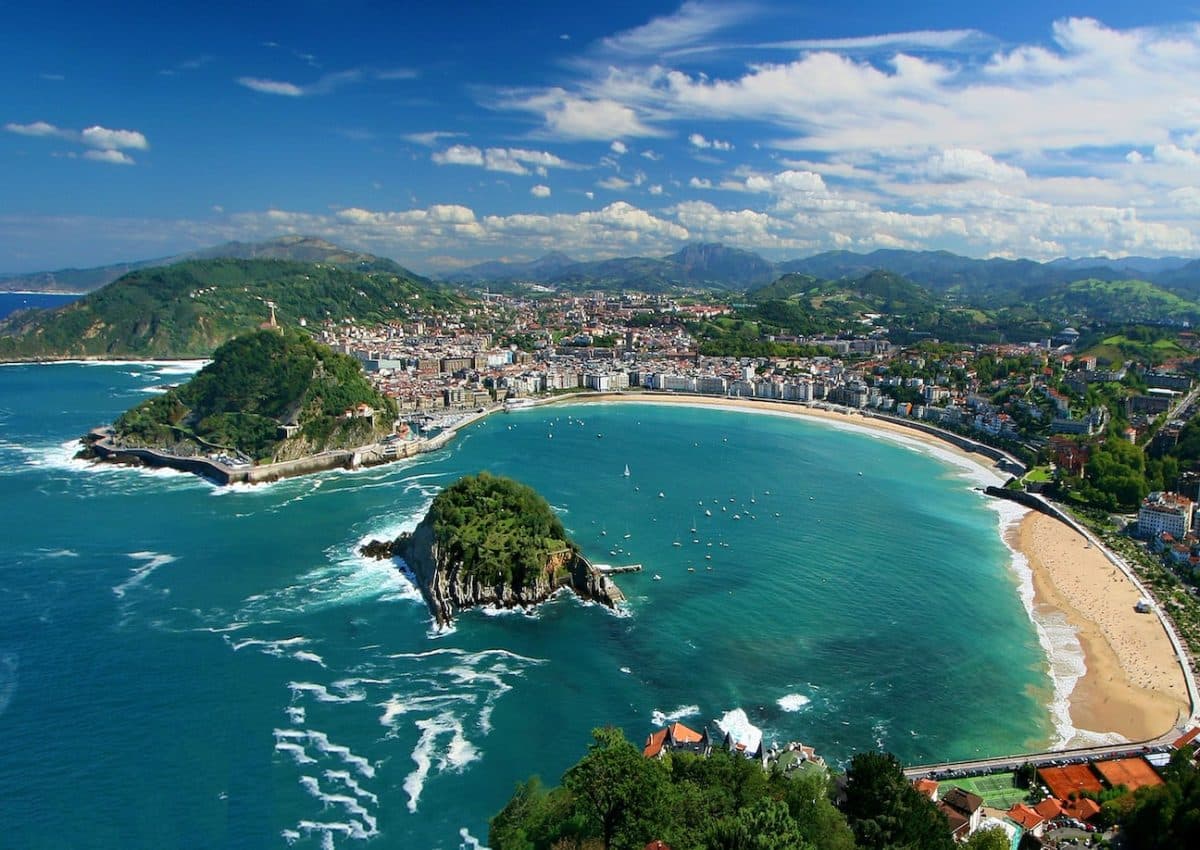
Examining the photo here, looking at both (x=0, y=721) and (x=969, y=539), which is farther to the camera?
(x=969, y=539)

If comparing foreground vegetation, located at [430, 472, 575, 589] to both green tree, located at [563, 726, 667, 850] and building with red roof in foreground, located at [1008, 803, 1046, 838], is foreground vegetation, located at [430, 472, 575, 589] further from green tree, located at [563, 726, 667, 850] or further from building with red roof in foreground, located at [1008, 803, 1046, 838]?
building with red roof in foreground, located at [1008, 803, 1046, 838]

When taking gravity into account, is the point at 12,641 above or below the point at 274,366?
below

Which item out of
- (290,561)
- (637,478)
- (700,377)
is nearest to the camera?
(290,561)

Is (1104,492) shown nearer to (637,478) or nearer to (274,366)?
(637,478)

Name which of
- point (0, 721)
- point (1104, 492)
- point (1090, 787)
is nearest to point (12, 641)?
point (0, 721)

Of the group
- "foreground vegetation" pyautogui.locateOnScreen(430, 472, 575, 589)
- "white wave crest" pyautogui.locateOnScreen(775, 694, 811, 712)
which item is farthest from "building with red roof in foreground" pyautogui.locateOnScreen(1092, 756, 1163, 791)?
"foreground vegetation" pyautogui.locateOnScreen(430, 472, 575, 589)

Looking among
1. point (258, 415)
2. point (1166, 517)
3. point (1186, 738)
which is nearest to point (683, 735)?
point (1186, 738)
